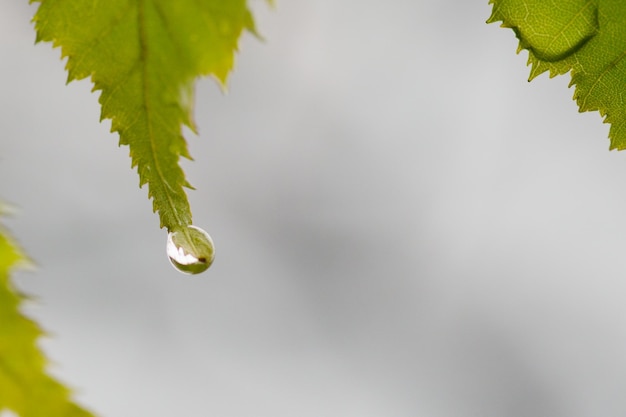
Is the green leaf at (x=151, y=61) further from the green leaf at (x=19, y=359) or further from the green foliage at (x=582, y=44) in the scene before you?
the green foliage at (x=582, y=44)

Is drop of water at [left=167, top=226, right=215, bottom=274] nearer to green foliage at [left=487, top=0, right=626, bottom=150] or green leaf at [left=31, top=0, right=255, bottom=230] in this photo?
green leaf at [left=31, top=0, right=255, bottom=230]

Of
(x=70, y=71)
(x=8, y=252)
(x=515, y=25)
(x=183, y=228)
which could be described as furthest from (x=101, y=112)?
(x=515, y=25)

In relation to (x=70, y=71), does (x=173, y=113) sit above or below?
below

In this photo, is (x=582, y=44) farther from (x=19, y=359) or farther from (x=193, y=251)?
(x=19, y=359)

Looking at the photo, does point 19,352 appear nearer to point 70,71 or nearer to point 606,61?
point 70,71

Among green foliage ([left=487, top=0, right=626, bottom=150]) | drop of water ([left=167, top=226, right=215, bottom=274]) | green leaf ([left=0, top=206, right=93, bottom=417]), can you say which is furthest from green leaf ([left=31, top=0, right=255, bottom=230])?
green foliage ([left=487, top=0, right=626, bottom=150])

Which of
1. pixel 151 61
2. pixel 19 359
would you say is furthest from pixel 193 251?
pixel 19 359
